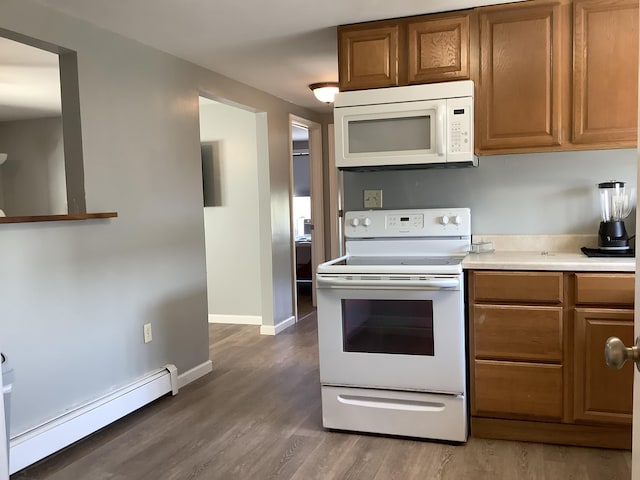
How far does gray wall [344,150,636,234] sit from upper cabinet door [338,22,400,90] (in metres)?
0.57

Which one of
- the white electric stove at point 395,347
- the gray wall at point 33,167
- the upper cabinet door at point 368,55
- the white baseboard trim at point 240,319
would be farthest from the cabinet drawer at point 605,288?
the gray wall at point 33,167

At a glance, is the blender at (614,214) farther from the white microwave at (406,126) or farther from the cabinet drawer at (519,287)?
the white microwave at (406,126)

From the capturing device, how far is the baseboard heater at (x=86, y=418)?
238 cm

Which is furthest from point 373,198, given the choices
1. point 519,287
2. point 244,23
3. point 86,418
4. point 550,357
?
point 86,418

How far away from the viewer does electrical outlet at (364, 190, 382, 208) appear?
324 centimetres

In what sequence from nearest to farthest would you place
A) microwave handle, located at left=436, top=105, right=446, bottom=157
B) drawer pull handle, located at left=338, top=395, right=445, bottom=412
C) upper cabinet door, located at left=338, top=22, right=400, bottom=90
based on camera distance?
drawer pull handle, located at left=338, top=395, right=445, bottom=412
microwave handle, located at left=436, top=105, right=446, bottom=157
upper cabinet door, located at left=338, top=22, right=400, bottom=90

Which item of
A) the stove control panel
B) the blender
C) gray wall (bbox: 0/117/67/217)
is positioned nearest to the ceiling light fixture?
the stove control panel

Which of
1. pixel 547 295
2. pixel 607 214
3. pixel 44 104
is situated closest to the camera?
pixel 547 295

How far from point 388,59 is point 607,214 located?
134 centimetres

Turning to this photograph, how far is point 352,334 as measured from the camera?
8.72 ft

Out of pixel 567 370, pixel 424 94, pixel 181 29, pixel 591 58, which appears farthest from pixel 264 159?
pixel 567 370

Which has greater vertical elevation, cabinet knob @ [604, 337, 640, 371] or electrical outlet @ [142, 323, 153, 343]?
cabinet knob @ [604, 337, 640, 371]

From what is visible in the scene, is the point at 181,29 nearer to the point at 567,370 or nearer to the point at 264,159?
the point at 264,159

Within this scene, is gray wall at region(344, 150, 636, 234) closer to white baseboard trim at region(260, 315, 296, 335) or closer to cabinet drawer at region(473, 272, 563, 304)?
cabinet drawer at region(473, 272, 563, 304)
